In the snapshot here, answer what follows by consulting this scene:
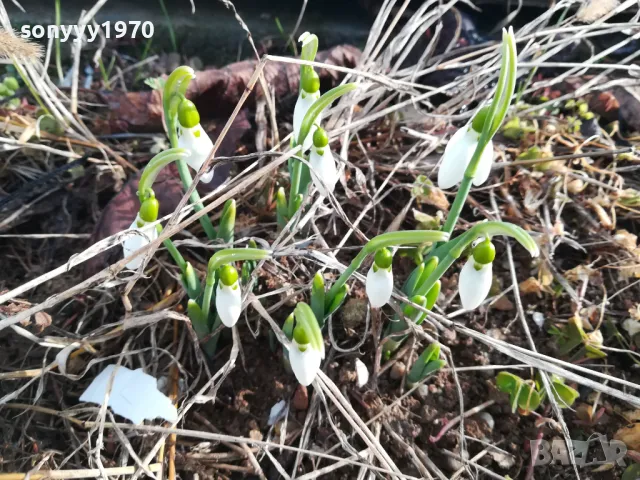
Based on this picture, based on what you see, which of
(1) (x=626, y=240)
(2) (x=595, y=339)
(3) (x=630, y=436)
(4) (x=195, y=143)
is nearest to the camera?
(4) (x=195, y=143)

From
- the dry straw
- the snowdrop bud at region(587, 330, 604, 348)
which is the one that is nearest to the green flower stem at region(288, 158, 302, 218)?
the dry straw

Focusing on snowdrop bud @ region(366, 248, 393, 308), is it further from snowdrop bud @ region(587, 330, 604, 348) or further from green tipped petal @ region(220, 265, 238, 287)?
snowdrop bud @ region(587, 330, 604, 348)

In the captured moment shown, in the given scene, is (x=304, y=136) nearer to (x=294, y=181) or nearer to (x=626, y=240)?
(x=294, y=181)

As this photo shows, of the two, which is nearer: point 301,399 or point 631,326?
point 301,399

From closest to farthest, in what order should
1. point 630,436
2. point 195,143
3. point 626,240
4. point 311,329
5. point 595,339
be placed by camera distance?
point 311,329 < point 195,143 < point 630,436 < point 595,339 < point 626,240

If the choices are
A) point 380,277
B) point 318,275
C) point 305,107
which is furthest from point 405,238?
point 305,107

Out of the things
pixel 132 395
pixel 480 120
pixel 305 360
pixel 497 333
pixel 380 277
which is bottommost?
pixel 132 395
